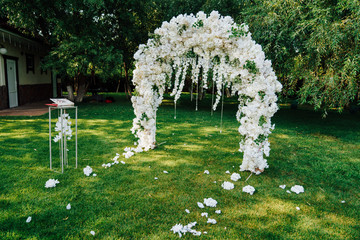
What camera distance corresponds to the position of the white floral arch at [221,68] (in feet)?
14.3

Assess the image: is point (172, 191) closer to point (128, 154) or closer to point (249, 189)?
point (249, 189)

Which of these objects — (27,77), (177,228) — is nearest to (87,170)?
(177,228)

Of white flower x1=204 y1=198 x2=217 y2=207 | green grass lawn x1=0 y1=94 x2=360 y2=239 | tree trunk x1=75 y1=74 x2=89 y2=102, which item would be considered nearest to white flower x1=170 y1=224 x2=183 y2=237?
green grass lawn x1=0 y1=94 x2=360 y2=239

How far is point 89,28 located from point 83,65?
218 cm

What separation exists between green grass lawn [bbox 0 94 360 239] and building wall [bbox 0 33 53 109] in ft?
20.0

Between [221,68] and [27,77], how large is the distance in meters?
13.8

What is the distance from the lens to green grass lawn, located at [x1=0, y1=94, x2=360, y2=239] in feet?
9.93

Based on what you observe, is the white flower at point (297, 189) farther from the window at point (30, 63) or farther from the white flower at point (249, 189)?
the window at point (30, 63)

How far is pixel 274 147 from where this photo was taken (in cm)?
671

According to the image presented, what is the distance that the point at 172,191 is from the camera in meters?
3.99

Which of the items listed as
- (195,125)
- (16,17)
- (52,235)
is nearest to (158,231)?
(52,235)

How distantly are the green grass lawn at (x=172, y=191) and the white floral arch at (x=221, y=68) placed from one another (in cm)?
78

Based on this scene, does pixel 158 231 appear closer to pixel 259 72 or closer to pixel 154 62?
pixel 259 72

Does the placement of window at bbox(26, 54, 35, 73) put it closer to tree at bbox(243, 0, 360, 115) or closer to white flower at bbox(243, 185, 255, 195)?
tree at bbox(243, 0, 360, 115)
